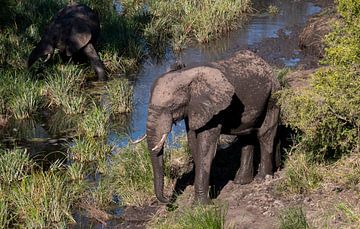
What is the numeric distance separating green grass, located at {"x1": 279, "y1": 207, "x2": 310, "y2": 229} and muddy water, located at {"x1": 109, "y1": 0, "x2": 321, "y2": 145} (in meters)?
4.17

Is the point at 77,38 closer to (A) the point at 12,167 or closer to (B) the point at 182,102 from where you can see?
(A) the point at 12,167

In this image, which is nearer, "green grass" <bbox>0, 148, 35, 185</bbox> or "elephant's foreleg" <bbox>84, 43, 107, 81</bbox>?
"green grass" <bbox>0, 148, 35, 185</bbox>

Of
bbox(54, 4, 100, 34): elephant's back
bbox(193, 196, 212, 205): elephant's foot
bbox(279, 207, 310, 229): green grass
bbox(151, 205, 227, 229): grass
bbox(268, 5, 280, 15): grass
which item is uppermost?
bbox(279, 207, 310, 229): green grass

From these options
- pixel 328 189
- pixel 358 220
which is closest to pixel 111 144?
pixel 328 189

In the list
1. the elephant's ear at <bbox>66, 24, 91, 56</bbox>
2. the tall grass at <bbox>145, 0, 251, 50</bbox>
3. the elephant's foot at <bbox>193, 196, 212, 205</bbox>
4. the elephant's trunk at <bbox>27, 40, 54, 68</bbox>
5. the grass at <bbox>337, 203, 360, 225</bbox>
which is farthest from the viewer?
the tall grass at <bbox>145, 0, 251, 50</bbox>

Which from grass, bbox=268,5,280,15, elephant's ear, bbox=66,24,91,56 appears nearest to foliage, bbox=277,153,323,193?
elephant's ear, bbox=66,24,91,56

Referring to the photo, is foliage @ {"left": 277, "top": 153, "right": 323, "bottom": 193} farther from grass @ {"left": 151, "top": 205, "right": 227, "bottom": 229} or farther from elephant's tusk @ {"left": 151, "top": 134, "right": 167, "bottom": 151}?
elephant's tusk @ {"left": 151, "top": 134, "right": 167, "bottom": 151}

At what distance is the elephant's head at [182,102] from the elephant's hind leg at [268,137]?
1.06 m

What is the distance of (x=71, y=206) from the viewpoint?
9.08 meters

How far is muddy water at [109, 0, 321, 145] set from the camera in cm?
1282

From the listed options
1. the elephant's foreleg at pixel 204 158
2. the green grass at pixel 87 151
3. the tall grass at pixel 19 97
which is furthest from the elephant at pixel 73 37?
the elephant's foreleg at pixel 204 158

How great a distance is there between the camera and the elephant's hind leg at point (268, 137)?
8.91 m

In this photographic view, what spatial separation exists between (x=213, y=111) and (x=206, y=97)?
0.55 ft

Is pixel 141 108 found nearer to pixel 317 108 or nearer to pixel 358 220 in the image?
Answer: pixel 317 108
